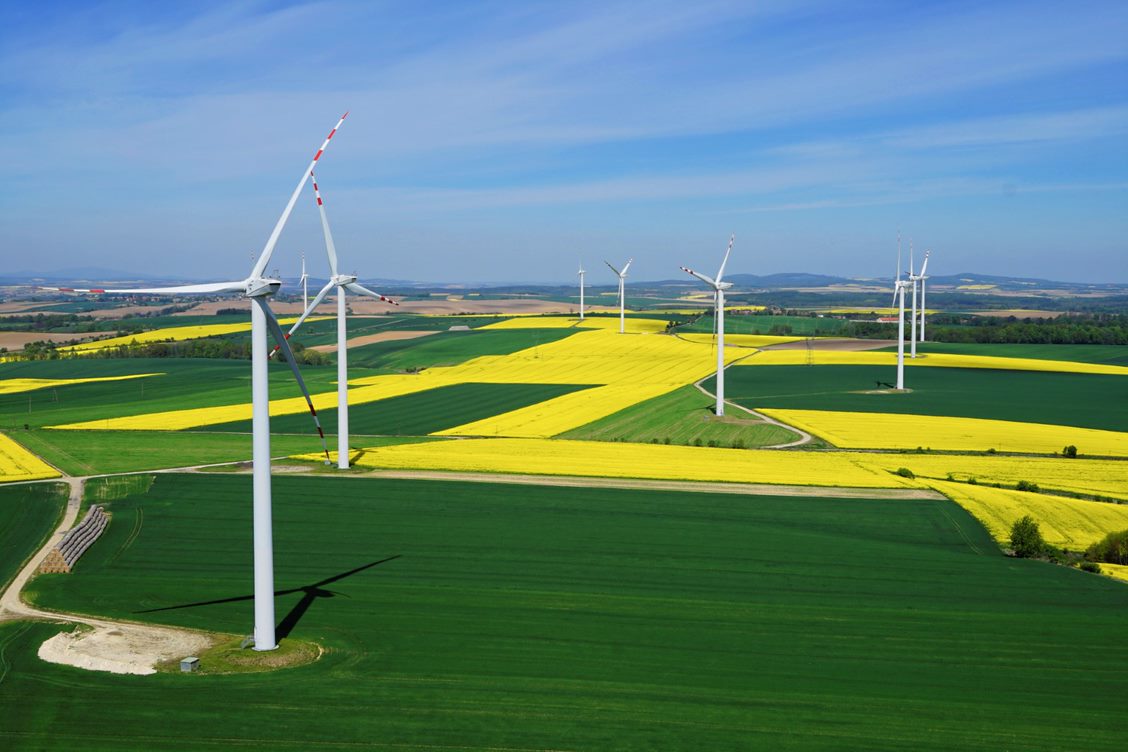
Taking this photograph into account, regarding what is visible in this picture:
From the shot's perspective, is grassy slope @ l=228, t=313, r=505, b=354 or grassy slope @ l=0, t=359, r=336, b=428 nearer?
grassy slope @ l=0, t=359, r=336, b=428

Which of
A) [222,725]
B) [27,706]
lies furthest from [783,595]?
[27,706]

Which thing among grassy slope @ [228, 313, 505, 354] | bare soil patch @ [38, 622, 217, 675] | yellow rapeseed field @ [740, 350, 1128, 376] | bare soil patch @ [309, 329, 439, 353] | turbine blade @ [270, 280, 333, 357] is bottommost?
bare soil patch @ [38, 622, 217, 675]

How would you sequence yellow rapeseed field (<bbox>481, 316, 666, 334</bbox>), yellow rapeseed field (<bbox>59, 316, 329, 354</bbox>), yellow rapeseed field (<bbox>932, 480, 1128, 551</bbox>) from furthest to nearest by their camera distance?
yellow rapeseed field (<bbox>481, 316, 666, 334</bbox>), yellow rapeseed field (<bbox>59, 316, 329, 354</bbox>), yellow rapeseed field (<bbox>932, 480, 1128, 551</bbox>)

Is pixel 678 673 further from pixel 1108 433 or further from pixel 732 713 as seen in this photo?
pixel 1108 433

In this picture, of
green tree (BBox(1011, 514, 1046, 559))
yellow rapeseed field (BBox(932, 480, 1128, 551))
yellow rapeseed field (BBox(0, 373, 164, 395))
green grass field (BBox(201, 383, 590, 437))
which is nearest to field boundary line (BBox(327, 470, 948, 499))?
yellow rapeseed field (BBox(932, 480, 1128, 551))

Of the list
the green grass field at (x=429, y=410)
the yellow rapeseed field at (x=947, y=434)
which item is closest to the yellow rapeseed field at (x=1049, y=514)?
the yellow rapeseed field at (x=947, y=434)

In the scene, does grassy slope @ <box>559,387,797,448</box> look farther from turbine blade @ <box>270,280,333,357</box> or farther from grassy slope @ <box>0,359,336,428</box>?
grassy slope @ <box>0,359,336,428</box>

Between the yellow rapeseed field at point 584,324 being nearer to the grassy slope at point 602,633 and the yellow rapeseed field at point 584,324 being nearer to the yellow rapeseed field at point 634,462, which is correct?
the yellow rapeseed field at point 634,462
